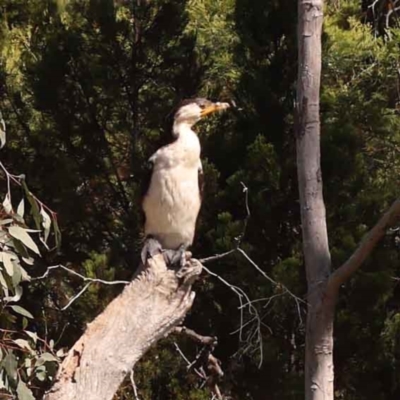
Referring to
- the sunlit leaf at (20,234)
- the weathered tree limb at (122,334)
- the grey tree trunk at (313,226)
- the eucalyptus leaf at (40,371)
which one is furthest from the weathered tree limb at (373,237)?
the sunlit leaf at (20,234)

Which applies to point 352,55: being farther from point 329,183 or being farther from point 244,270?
point 244,270

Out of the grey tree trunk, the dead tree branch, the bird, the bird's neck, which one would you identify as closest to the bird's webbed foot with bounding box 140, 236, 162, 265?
the bird

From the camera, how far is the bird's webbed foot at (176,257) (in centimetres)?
362

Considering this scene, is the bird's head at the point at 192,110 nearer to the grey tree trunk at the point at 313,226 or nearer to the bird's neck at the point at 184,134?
the bird's neck at the point at 184,134

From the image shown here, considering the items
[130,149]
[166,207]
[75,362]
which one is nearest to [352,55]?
[130,149]

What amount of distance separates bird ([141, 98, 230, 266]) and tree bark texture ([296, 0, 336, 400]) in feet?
1.23

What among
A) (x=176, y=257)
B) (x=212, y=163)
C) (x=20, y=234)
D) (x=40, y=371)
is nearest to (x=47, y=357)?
(x=40, y=371)

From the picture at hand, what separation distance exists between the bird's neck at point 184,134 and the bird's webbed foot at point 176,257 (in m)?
0.49

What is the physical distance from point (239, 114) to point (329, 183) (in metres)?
0.61

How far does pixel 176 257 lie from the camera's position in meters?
3.78

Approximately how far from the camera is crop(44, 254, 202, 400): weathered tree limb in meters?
3.07

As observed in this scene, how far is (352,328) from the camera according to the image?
5.29 metres

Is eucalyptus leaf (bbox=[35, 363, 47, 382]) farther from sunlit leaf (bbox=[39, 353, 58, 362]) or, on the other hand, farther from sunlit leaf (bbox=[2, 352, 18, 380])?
sunlit leaf (bbox=[2, 352, 18, 380])

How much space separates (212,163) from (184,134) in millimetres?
1177
